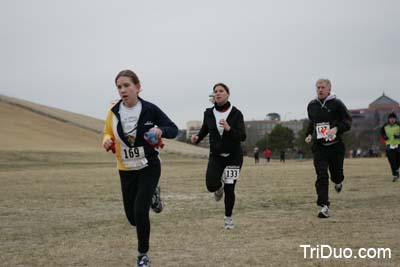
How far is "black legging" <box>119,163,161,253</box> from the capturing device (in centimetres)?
580

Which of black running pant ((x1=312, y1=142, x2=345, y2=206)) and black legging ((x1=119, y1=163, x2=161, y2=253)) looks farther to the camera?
black running pant ((x1=312, y1=142, x2=345, y2=206))

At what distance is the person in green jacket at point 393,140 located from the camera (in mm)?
16709

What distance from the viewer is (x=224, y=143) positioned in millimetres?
8375

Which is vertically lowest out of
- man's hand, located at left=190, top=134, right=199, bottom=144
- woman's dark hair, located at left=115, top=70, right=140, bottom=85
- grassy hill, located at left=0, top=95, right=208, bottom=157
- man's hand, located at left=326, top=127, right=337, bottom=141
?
grassy hill, located at left=0, top=95, right=208, bottom=157

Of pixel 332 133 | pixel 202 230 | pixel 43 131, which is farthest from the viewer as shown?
pixel 43 131

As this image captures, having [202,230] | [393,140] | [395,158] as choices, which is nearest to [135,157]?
[202,230]

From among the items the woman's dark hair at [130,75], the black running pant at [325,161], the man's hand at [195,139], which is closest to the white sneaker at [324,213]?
the black running pant at [325,161]

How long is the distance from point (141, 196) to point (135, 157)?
1.49 ft

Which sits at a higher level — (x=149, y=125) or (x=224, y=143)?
(x=149, y=125)

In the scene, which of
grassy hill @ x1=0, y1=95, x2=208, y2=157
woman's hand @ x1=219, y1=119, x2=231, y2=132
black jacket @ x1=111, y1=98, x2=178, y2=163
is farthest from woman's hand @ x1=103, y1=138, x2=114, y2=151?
grassy hill @ x1=0, y1=95, x2=208, y2=157

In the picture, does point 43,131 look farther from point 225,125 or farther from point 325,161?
point 225,125

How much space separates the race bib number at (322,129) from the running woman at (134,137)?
4.14 m

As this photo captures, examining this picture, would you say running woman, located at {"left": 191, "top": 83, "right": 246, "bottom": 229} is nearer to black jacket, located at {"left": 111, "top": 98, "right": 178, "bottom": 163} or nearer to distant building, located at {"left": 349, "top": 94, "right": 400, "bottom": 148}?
black jacket, located at {"left": 111, "top": 98, "right": 178, "bottom": 163}

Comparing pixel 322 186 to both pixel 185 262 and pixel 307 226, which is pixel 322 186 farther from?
pixel 185 262
